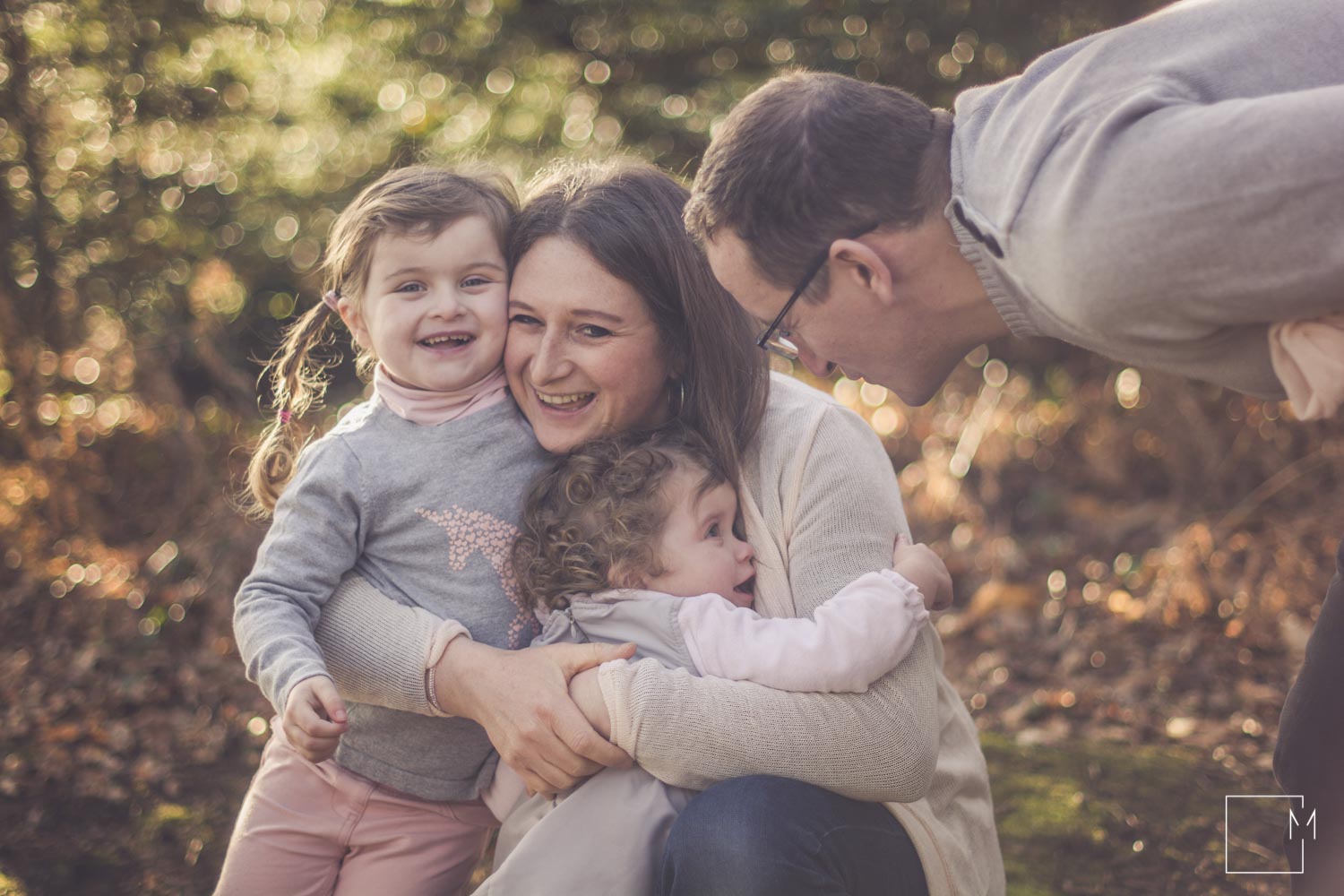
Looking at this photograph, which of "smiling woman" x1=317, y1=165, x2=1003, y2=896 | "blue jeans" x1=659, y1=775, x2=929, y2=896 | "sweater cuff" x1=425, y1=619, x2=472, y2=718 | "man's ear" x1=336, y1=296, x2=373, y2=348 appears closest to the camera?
"blue jeans" x1=659, y1=775, x2=929, y2=896

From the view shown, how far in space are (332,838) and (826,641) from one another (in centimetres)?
113

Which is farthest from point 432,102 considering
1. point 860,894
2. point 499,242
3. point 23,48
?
point 860,894

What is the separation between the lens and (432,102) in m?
5.98

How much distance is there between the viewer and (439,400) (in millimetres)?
2414

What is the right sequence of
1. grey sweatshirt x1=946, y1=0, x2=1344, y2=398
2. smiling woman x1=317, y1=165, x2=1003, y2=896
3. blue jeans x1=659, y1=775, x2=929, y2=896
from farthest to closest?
smiling woman x1=317, y1=165, x2=1003, y2=896 → blue jeans x1=659, y1=775, x2=929, y2=896 → grey sweatshirt x1=946, y1=0, x2=1344, y2=398

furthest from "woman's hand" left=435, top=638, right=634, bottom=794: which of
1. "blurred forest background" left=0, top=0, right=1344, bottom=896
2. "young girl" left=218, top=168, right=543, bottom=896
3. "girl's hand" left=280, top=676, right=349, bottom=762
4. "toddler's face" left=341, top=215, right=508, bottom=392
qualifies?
"blurred forest background" left=0, top=0, right=1344, bottom=896

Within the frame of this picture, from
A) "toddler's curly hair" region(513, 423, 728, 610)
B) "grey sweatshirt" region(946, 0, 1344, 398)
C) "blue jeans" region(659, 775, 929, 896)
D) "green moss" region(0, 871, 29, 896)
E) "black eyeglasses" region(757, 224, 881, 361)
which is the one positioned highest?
"grey sweatshirt" region(946, 0, 1344, 398)

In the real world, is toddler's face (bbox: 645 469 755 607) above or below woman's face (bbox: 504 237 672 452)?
below

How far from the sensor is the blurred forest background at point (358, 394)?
4.10 m

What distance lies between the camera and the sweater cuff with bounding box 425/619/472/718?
2174mm

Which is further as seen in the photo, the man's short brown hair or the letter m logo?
the letter m logo

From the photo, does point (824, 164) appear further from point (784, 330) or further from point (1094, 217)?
point (1094, 217)

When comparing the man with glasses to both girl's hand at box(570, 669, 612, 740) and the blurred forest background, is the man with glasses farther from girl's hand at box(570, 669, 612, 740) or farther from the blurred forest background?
the blurred forest background

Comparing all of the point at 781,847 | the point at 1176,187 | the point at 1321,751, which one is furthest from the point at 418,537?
the point at 1321,751
